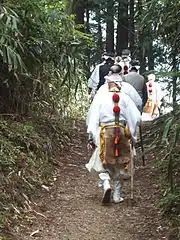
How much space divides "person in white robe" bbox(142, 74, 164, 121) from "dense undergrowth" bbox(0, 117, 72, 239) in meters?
3.34

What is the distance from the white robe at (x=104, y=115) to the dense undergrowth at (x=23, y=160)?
2.71 ft

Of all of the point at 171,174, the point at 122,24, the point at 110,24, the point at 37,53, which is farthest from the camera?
the point at 110,24

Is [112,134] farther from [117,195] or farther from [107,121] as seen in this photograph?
[117,195]

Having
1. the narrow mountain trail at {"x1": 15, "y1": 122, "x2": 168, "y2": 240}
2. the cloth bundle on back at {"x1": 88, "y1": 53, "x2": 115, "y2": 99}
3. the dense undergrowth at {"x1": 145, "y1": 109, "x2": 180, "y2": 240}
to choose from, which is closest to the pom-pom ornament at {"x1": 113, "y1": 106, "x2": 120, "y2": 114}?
the dense undergrowth at {"x1": 145, "y1": 109, "x2": 180, "y2": 240}

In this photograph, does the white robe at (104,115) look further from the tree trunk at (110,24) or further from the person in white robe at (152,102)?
the tree trunk at (110,24)

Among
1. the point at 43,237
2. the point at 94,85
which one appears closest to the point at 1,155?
the point at 43,237

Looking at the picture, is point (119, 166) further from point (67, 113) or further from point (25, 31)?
point (67, 113)

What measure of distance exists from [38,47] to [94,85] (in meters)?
4.19

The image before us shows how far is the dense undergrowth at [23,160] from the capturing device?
540cm

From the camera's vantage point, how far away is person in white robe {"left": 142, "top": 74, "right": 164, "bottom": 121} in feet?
38.8

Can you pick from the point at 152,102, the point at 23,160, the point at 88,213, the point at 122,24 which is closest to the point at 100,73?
the point at 152,102

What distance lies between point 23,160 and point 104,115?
1.20 meters

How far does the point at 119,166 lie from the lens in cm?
664

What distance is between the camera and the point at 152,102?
1202cm
